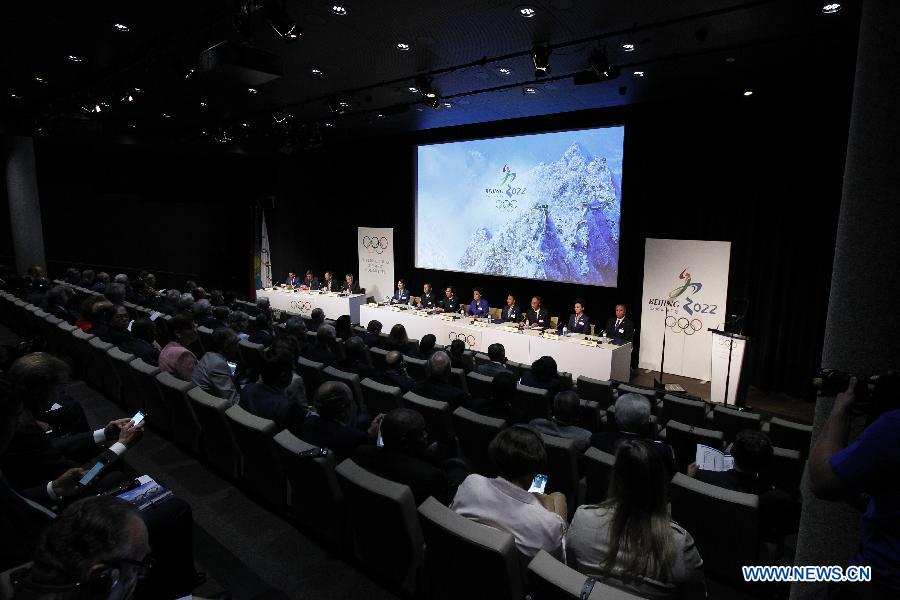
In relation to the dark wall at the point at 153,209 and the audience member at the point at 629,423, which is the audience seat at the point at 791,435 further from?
the dark wall at the point at 153,209

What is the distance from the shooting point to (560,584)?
1.66m

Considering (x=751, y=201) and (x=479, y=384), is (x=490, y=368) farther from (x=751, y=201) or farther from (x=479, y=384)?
(x=751, y=201)

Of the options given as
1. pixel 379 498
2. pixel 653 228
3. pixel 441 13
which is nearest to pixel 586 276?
pixel 653 228

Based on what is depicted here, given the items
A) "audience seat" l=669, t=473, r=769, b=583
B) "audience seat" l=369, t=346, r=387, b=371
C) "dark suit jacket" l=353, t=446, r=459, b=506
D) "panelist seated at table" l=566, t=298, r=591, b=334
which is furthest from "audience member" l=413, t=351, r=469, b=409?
"panelist seated at table" l=566, t=298, r=591, b=334

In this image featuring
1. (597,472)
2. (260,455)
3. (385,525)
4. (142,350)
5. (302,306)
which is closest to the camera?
(385,525)

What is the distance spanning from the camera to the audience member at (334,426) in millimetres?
3070

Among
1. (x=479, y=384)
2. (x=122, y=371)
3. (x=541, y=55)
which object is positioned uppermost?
(x=541, y=55)

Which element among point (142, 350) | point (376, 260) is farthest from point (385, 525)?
point (376, 260)

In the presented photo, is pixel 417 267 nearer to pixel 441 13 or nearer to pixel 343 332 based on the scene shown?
pixel 343 332

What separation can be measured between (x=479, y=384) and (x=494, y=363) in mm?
567

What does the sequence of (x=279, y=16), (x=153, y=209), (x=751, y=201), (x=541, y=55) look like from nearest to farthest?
(x=279, y=16), (x=541, y=55), (x=751, y=201), (x=153, y=209)

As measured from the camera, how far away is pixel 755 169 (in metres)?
7.72

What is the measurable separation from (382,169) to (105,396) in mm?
9023

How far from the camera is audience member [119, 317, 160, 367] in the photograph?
200 inches
